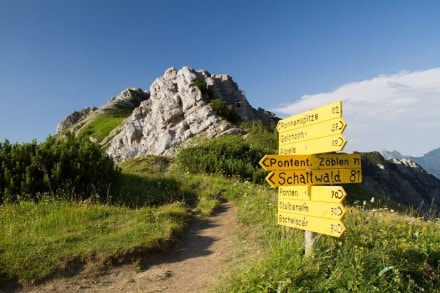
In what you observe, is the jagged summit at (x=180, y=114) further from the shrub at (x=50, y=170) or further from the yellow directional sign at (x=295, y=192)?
the yellow directional sign at (x=295, y=192)

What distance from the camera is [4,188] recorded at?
10914 mm

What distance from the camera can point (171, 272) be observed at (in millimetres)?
7188

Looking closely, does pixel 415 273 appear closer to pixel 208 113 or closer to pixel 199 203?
pixel 199 203

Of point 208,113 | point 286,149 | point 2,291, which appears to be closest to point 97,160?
point 2,291

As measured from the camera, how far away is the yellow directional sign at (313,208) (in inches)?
193

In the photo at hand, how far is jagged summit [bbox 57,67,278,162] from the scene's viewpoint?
26750 millimetres

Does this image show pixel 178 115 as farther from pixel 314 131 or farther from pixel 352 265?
pixel 352 265

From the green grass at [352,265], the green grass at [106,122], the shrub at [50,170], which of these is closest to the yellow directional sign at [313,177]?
the green grass at [352,265]

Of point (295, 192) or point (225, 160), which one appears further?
point (225, 160)

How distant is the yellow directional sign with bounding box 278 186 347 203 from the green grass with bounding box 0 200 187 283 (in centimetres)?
351

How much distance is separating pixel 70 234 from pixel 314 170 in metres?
5.51

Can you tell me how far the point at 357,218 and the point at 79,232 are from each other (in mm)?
5881

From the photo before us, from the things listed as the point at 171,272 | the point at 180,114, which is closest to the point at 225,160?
the point at 171,272

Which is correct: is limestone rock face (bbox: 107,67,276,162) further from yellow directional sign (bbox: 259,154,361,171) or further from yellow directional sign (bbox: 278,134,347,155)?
yellow directional sign (bbox: 259,154,361,171)
